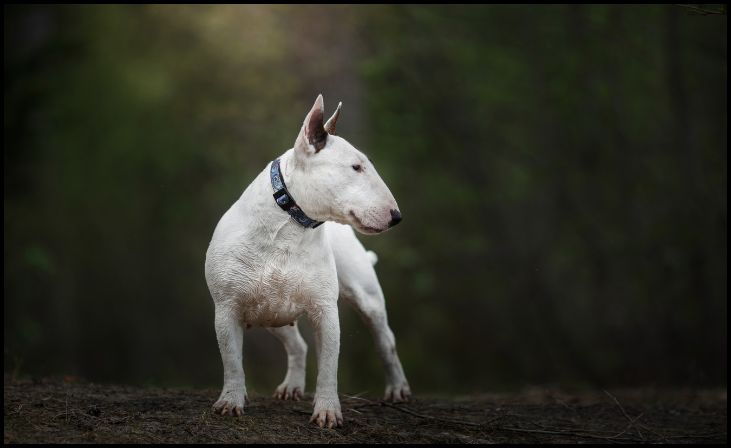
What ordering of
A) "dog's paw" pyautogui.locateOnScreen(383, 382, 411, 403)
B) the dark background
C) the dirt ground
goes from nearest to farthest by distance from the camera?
the dirt ground, "dog's paw" pyautogui.locateOnScreen(383, 382, 411, 403), the dark background

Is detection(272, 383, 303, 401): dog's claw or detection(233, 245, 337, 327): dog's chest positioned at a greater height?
detection(233, 245, 337, 327): dog's chest

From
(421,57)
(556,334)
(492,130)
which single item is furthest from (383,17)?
(556,334)

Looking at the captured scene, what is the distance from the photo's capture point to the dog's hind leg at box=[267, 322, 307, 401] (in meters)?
7.02

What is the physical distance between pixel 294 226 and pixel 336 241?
1.07m

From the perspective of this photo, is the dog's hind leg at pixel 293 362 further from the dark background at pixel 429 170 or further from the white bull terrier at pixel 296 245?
the dark background at pixel 429 170

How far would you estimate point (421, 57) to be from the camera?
54.4 ft

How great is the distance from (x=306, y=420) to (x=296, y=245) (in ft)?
3.56

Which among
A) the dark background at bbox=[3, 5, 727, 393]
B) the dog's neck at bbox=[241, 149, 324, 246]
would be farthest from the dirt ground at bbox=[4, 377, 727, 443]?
the dark background at bbox=[3, 5, 727, 393]

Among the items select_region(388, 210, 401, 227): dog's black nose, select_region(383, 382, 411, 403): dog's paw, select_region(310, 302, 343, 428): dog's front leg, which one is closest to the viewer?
select_region(388, 210, 401, 227): dog's black nose

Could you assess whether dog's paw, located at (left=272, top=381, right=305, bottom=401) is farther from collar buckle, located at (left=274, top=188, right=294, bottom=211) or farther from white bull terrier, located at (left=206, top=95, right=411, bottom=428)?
collar buckle, located at (left=274, top=188, right=294, bottom=211)

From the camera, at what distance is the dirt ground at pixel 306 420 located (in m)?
5.23

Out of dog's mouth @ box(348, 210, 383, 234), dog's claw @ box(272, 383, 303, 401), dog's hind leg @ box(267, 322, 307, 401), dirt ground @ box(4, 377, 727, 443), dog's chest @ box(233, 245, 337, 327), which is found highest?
dog's mouth @ box(348, 210, 383, 234)

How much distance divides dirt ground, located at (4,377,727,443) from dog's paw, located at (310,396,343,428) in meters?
0.05

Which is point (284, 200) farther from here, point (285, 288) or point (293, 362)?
point (293, 362)
